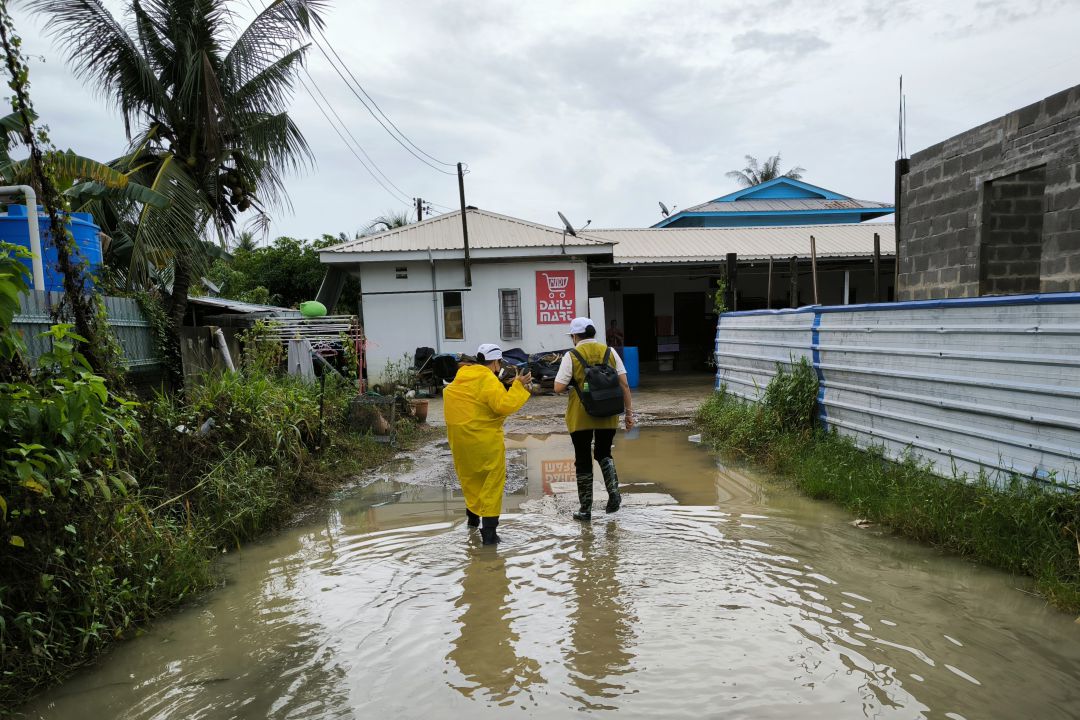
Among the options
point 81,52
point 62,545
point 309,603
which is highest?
point 81,52

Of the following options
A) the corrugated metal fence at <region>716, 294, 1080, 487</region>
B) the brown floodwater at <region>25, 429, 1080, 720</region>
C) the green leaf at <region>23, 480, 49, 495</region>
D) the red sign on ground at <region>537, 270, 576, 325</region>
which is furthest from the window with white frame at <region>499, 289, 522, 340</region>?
the green leaf at <region>23, 480, 49, 495</region>

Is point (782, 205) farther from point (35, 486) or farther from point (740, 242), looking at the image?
point (35, 486)

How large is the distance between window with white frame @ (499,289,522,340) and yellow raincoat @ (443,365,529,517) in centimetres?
1216

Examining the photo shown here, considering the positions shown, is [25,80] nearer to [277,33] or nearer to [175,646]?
[175,646]

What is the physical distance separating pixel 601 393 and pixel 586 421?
1.14 ft

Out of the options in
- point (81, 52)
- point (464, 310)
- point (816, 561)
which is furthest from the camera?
point (464, 310)

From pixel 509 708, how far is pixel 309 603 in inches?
76.6

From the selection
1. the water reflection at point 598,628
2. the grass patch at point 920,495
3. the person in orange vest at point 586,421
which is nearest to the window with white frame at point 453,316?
the grass patch at point 920,495

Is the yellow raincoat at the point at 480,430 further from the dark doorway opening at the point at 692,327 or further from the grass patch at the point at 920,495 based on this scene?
the dark doorway opening at the point at 692,327

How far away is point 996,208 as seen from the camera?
7949 millimetres

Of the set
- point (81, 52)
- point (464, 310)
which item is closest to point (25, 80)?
point (81, 52)

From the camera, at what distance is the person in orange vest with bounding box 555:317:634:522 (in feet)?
20.6

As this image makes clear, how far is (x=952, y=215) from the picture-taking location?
8336 mm

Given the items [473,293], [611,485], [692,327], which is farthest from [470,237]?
[611,485]
